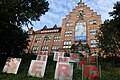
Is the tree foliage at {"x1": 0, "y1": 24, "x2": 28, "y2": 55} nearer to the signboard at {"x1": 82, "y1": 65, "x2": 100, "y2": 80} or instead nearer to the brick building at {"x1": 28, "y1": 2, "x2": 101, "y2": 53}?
the signboard at {"x1": 82, "y1": 65, "x2": 100, "y2": 80}

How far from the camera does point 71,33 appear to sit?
49.7m

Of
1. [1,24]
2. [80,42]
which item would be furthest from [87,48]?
[1,24]

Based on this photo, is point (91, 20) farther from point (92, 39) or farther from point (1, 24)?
point (1, 24)

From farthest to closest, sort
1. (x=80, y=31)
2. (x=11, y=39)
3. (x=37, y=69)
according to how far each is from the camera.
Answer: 1. (x=80, y=31)
2. (x=11, y=39)
3. (x=37, y=69)

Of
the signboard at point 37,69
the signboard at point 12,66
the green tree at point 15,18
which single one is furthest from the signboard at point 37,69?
the green tree at point 15,18

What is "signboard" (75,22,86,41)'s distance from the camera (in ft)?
156

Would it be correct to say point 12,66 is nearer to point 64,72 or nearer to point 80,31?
point 64,72

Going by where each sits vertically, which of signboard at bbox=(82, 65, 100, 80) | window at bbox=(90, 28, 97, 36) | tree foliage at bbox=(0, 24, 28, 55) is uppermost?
window at bbox=(90, 28, 97, 36)

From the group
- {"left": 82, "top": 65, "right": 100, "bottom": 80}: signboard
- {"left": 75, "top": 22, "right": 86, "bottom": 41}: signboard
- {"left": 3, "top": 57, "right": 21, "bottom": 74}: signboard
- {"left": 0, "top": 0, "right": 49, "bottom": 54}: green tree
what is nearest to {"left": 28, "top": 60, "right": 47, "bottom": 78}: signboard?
{"left": 3, "top": 57, "right": 21, "bottom": 74}: signboard

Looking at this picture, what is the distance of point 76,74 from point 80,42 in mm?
25137


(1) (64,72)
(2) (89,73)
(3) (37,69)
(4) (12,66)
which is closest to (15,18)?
(4) (12,66)

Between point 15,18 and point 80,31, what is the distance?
90.2 ft

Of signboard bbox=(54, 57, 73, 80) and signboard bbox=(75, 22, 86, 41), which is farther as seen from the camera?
signboard bbox=(75, 22, 86, 41)

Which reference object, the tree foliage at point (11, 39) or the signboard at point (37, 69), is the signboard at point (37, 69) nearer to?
the signboard at point (37, 69)
